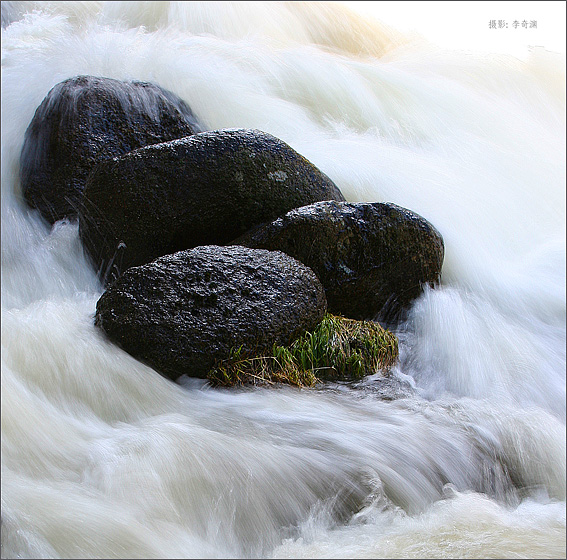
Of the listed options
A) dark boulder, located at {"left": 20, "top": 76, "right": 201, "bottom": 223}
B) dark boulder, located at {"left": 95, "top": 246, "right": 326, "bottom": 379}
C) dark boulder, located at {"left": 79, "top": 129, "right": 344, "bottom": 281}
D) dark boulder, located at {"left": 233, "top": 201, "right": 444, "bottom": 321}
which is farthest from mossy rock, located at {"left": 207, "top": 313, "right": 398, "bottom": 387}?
dark boulder, located at {"left": 20, "top": 76, "right": 201, "bottom": 223}

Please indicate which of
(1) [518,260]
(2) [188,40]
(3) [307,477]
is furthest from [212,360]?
(2) [188,40]

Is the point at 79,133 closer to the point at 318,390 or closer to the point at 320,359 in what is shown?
the point at 320,359

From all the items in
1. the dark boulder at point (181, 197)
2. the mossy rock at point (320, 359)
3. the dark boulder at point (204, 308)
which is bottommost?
the mossy rock at point (320, 359)

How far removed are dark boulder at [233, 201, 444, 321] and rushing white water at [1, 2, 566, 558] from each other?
0.22 meters

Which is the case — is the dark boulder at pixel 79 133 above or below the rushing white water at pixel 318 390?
above

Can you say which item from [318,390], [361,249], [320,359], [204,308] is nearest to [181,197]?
[204,308]

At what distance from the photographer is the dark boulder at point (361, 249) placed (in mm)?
4535

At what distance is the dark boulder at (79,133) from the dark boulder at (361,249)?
1.68 meters

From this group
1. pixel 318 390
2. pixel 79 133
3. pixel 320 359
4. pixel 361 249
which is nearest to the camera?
pixel 318 390

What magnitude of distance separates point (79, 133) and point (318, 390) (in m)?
3.07

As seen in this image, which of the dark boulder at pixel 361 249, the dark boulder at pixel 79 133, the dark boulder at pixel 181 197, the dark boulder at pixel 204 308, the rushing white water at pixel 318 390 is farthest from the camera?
the dark boulder at pixel 79 133

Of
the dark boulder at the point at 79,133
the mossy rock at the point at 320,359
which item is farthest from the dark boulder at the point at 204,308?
the dark boulder at the point at 79,133

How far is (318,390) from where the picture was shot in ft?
12.7

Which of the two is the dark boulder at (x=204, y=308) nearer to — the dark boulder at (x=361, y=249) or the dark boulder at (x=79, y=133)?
the dark boulder at (x=361, y=249)
